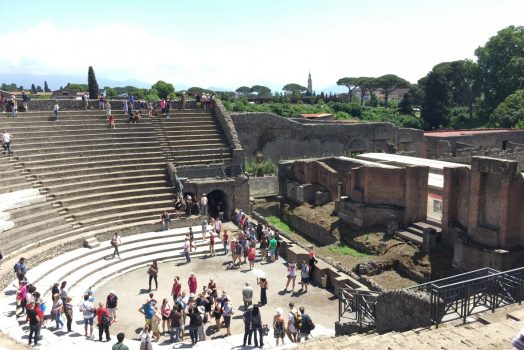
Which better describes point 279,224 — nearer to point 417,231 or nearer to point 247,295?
point 417,231

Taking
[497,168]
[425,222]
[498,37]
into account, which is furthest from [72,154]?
[498,37]

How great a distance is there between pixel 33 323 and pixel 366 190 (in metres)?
15.2

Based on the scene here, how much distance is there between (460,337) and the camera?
30.0ft

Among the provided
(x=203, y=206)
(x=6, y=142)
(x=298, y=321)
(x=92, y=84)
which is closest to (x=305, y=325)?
(x=298, y=321)

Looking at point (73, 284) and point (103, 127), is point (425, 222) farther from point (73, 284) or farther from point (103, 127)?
point (103, 127)

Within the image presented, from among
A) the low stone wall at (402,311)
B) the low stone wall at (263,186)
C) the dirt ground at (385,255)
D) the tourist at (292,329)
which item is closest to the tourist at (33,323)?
the tourist at (292,329)

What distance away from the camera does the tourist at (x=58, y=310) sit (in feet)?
43.0

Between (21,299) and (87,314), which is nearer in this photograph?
(87,314)

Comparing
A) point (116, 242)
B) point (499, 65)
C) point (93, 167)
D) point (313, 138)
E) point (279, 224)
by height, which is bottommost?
point (279, 224)

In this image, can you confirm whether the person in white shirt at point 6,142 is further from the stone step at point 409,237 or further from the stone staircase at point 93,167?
the stone step at point 409,237

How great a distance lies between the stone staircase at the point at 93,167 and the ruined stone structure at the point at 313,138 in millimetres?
9730

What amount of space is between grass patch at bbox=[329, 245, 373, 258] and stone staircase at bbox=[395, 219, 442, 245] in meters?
1.60

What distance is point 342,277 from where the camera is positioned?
16.2 meters

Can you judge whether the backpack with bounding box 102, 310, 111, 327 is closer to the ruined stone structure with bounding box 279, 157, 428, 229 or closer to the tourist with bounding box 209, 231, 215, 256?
the tourist with bounding box 209, 231, 215, 256
